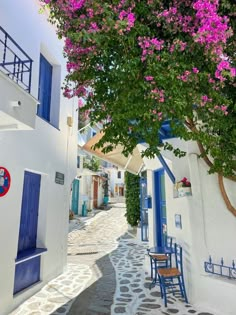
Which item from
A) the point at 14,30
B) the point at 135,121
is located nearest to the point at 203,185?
the point at 135,121

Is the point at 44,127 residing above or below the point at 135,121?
above

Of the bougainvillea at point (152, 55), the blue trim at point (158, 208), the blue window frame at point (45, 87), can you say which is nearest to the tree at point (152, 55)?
the bougainvillea at point (152, 55)

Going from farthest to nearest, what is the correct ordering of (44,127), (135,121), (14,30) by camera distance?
(44,127)
(14,30)
(135,121)

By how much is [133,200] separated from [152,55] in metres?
14.2

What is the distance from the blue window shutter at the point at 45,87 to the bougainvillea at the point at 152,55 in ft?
15.5

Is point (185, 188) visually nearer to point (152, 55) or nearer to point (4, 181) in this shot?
point (152, 55)

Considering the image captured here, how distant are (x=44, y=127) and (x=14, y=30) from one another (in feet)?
9.51

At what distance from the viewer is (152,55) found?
3871 mm

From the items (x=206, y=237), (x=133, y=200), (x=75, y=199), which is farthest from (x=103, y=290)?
(x=75, y=199)

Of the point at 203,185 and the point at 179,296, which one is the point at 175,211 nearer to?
the point at 203,185

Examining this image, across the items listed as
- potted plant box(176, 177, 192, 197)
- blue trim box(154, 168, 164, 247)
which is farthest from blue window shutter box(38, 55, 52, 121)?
potted plant box(176, 177, 192, 197)

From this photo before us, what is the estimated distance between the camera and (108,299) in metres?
7.02

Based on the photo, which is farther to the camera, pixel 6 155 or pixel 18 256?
pixel 18 256

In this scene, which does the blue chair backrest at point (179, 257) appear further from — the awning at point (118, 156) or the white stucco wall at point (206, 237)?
the awning at point (118, 156)
